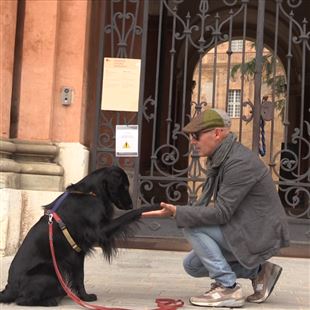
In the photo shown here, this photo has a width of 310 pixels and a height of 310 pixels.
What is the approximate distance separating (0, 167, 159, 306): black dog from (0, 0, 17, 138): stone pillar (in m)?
2.86

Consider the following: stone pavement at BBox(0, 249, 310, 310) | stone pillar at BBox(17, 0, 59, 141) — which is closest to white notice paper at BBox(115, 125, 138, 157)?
stone pillar at BBox(17, 0, 59, 141)

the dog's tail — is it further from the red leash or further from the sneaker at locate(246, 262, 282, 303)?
the sneaker at locate(246, 262, 282, 303)

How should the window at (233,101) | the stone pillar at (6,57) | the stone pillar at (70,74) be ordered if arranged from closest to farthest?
1. the stone pillar at (6,57)
2. the stone pillar at (70,74)
3. the window at (233,101)

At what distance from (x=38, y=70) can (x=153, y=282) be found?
3.03m

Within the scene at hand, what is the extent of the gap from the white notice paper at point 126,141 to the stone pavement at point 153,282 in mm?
1167

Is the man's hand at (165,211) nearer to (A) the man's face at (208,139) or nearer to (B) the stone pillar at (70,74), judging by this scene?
(A) the man's face at (208,139)

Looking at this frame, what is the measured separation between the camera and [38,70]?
716 cm

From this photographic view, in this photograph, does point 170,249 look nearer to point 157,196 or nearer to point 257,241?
point 157,196

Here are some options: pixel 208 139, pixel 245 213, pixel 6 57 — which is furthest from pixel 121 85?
pixel 245 213

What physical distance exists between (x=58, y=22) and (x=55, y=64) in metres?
0.51

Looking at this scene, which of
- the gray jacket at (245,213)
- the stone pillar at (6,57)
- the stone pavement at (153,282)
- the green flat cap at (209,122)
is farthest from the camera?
the stone pillar at (6,57)

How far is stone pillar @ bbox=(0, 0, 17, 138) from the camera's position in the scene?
6918 millimetres

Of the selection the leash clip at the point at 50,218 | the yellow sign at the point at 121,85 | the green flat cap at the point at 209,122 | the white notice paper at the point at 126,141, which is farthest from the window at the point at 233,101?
the leash clip at the point at 50,218

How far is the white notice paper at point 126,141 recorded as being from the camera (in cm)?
729
